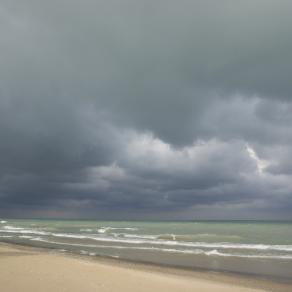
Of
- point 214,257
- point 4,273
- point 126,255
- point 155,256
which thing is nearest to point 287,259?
point 214,257

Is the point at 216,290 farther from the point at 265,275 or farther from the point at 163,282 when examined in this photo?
the point at 265,275

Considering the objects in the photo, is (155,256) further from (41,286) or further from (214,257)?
(41,286)

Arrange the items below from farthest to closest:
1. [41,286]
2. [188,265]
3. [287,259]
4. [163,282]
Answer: [287,259], [188,265], [163,282], [41,286]

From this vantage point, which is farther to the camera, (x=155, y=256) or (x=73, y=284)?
(x=155, y=256)

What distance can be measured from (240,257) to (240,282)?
29.2 feet

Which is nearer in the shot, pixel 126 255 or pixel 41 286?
pixel 41 286

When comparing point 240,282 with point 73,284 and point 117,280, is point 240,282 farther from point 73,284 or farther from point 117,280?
point 73,284

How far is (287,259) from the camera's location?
2173 cm

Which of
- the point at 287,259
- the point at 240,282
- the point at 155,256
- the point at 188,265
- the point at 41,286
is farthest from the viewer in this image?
the point at 155,256

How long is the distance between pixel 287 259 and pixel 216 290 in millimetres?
12643

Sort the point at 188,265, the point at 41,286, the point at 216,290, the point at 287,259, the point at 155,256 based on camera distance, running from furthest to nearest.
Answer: the point at 155,256 < the point at 287,259 < the point at 188,265 < the point at 216,290 < the point at 41,286

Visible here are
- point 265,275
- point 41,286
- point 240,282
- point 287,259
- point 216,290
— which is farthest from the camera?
point 287,259

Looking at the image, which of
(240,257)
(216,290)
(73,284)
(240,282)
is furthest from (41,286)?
(240,257)

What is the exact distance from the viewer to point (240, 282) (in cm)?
1421
